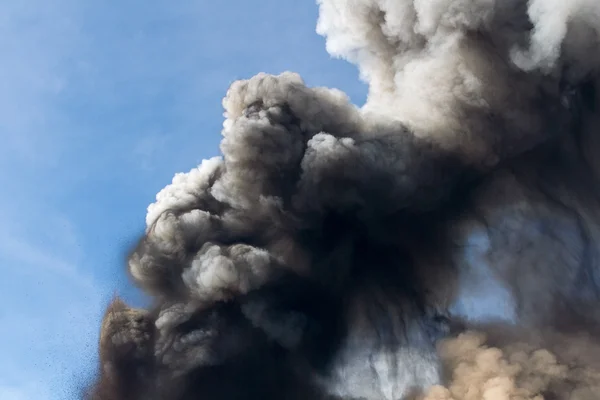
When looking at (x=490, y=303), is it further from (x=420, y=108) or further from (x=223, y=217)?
(x=223, y=217)

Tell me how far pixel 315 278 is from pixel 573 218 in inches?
561

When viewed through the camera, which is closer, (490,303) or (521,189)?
(490,303)

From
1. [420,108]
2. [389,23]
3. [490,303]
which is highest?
[389,23]

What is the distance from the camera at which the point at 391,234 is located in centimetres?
3709

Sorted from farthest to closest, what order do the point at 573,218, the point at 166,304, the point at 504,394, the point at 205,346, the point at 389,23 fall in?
the point at 389,23 → the point at 573,218 → the point at 166,304 → the point at 205,346 → the point at 504,394

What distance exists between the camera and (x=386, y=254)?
37062mm

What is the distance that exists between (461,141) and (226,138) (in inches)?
494

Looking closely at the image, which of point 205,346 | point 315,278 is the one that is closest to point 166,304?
point 205,346

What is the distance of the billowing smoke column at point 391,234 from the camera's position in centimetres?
3259

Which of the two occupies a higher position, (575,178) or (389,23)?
(389,23)

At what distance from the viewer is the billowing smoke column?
3259 centimetres

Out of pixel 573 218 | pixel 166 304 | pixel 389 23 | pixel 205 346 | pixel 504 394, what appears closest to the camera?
pixel 504 394

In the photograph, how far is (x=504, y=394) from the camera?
1074 inches

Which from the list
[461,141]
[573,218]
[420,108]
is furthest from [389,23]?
[573,218]
